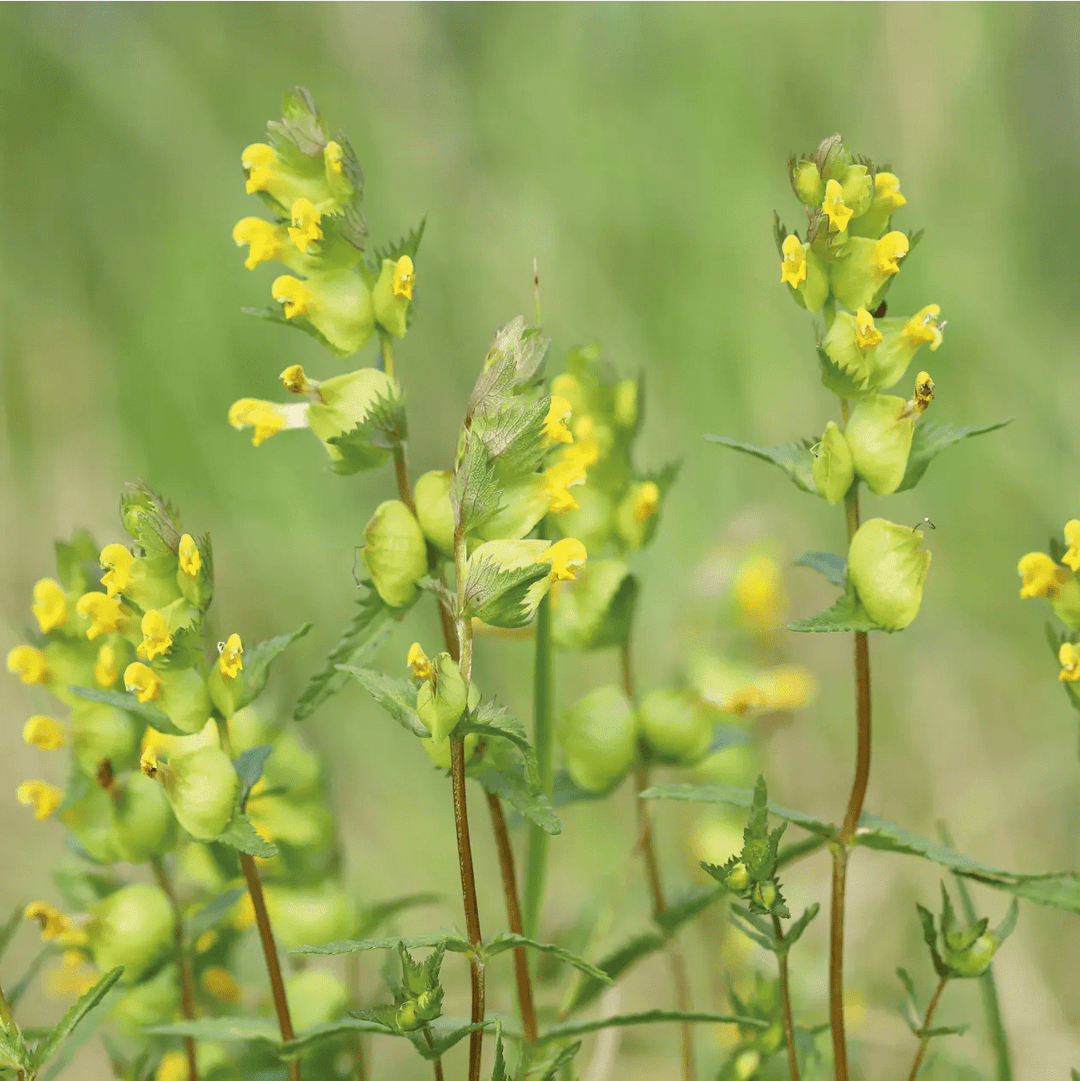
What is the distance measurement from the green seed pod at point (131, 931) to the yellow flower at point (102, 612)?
306 mm

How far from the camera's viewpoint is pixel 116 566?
0.92 meters

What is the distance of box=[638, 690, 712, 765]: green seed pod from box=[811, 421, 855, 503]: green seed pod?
1.34 feet

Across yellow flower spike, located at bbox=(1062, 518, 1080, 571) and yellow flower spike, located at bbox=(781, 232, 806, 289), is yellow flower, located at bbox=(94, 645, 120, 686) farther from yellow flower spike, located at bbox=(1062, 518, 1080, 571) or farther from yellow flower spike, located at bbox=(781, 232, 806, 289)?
yellow flower spike, located at bbox=(1062, 518, 1080, 571)

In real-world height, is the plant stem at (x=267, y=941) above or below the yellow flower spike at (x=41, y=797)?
below

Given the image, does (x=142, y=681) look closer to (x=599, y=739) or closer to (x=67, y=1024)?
(x=67, y=1024)

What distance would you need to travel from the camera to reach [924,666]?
7.91ft

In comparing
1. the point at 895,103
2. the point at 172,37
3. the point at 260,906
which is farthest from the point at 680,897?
the point at 172,37

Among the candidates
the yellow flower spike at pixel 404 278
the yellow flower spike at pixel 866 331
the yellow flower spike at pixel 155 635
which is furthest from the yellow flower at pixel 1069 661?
the yellow flower spike at pixel 155 635

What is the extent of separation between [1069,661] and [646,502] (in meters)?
0.49

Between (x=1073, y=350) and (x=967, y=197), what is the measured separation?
1.67ft

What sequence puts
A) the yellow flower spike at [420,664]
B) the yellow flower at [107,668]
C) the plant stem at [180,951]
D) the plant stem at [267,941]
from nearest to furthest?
1. the yellow flower spike at [420,664]
2. the plant stem at [267,941]
3. the yellow flower at [107,668]
4. the plant stem at [180,951]

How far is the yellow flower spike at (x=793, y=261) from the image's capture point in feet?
2.88

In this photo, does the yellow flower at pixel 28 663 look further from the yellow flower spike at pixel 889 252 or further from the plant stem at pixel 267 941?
the yellow flower spike at pixel 889 252

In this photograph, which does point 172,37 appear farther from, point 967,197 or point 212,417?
point 967,197
